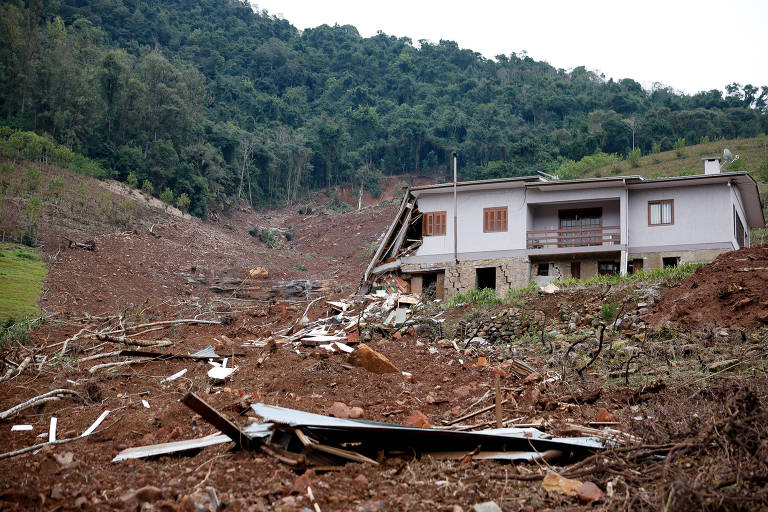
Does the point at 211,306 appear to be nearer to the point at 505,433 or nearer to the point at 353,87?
the point at 505,433

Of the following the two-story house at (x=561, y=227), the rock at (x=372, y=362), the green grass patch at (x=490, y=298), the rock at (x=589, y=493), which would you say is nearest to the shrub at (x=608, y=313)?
the green grass patch at (x=490, y=298)

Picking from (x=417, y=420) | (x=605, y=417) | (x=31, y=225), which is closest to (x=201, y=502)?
(x=417, y=420)

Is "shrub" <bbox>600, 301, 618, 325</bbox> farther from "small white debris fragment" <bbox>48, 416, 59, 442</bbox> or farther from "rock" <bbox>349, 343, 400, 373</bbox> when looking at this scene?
"small white debris fragment" <bbox>48, 416, 59, 442</bbox>

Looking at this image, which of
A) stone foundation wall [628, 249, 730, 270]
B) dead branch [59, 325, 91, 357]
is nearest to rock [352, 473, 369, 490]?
dead branch [59, 325, 91, 357]

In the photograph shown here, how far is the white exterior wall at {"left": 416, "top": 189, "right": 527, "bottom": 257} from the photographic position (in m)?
25.1

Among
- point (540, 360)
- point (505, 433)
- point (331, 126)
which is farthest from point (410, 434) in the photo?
point (331, 126)

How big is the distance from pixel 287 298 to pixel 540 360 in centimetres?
1641

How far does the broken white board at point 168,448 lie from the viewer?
6664 mm

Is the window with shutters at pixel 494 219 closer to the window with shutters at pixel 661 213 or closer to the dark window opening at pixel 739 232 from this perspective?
the window with shutters at pixel 661 213

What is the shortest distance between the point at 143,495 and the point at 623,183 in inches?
863

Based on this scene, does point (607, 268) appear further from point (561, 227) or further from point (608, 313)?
point (608, 313)

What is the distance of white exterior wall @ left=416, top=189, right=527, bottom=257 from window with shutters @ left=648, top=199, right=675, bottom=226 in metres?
4.64

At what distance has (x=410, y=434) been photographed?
252 inches

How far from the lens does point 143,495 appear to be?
17.4 ft
